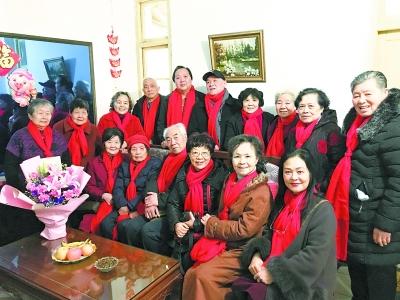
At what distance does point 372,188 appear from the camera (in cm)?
177

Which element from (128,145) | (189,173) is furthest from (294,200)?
(128,145)

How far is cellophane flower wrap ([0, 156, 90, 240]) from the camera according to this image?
7.16 feet

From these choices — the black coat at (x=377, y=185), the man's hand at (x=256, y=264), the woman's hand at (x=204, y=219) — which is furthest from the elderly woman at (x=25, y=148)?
the black coat at (x=377, y=185)

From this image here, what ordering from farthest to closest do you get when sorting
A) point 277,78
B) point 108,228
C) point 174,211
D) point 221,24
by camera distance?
point 221,24 < point 277,78 < point 108,228 < point 174,211

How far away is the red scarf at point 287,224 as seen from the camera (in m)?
1.75

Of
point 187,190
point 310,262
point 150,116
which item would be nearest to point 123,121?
point 150,116

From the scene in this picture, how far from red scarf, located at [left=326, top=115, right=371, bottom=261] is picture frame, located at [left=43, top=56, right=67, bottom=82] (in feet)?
10.0

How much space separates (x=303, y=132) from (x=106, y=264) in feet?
5.04

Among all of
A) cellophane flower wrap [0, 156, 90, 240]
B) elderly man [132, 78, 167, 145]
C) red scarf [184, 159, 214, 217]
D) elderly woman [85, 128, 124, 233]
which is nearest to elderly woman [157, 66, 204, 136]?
elderly man [132, 78, 167, 145]

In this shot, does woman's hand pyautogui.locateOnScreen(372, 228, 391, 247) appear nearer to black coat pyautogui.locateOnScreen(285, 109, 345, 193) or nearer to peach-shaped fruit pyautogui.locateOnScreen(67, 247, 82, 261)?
black coat pyautogui.locateOnScreen(285, 109, 345, 193)

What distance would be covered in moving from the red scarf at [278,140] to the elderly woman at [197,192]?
0.50 meters

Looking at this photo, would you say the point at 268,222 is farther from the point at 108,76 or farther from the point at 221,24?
the point at 108,76

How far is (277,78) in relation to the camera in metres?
→ 3.28

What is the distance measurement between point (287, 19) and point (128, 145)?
1.93 metres
